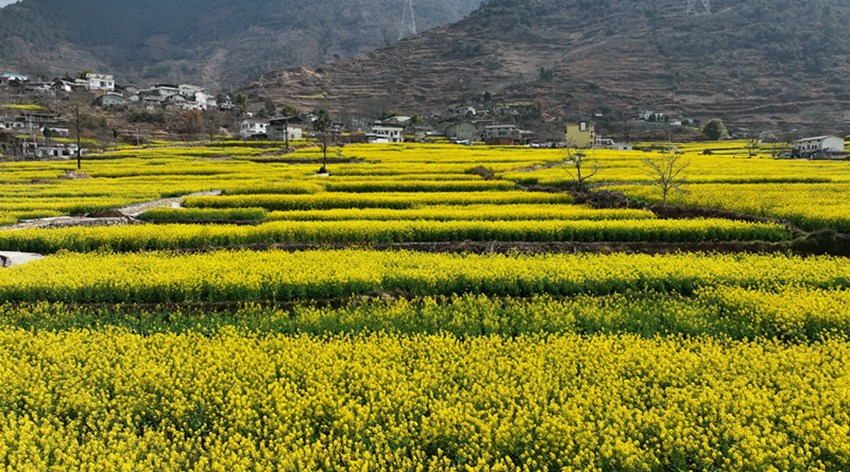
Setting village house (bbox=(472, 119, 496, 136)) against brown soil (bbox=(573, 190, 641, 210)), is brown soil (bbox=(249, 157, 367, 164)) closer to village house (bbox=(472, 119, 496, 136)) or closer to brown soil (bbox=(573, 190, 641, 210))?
brown soil (bbox=(573, 190, 641, 210))

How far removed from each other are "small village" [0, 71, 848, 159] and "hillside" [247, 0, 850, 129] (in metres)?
16.8

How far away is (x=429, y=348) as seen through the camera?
7.77 m

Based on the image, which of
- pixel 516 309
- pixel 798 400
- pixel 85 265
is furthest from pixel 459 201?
pixel 798 400

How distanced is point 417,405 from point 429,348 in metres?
1.78

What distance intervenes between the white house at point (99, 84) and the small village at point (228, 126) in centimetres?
22


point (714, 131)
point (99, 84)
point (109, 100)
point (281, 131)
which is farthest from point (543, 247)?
A: point (99, 84)

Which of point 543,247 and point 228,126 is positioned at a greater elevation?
point 228,126

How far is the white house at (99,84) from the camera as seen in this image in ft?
364

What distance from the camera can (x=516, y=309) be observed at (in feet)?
32.7

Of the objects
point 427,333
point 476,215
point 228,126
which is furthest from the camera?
point 228,126

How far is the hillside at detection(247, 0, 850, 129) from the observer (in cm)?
12306

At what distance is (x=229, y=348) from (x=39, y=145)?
81217mm

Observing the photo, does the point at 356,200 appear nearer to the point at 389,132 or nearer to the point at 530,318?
the point at 530,318

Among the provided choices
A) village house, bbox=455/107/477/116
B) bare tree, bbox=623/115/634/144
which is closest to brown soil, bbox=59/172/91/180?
bare tree, bbox=623/115/634/144
